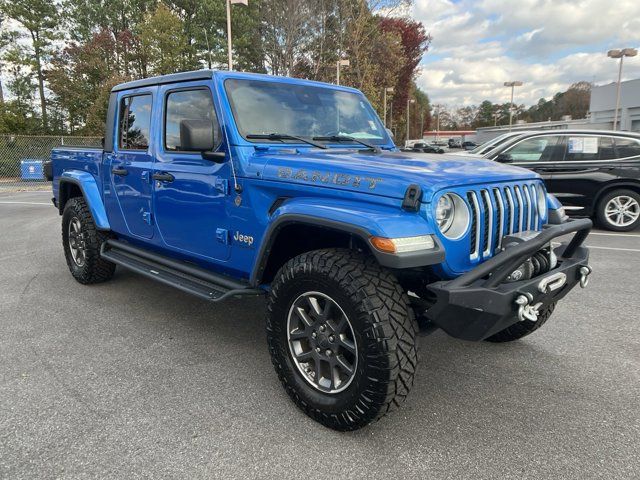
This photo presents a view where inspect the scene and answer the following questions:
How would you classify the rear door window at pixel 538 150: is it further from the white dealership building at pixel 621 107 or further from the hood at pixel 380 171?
the white dealership building at pixel 621 107

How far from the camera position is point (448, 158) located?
312cm

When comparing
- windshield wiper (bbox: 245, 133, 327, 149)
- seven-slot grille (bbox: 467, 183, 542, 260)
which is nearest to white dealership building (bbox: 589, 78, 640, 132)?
seven-slot grille (bbox: 467, 183, 542, 260)

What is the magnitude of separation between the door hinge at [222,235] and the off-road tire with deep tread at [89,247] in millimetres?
2131

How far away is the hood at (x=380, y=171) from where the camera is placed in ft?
7.97

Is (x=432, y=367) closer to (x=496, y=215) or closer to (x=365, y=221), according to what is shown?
(x=496, y=215)

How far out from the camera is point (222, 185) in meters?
3.19

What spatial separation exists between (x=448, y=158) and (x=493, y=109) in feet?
428

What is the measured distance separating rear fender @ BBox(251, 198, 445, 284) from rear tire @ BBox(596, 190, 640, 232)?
7.28m

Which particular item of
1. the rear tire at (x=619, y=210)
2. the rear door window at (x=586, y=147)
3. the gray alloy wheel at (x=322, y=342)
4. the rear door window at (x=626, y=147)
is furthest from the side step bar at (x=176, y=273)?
the rear door window at (x=626, y=147)

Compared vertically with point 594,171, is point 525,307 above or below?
below

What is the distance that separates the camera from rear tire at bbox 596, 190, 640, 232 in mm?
8062

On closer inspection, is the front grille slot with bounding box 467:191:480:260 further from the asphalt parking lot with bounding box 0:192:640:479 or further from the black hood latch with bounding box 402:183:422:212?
the asphalt parking lot with bounding box 0:192:640:479

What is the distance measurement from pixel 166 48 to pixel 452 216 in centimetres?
3226

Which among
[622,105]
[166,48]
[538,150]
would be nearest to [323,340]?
[538,150]
